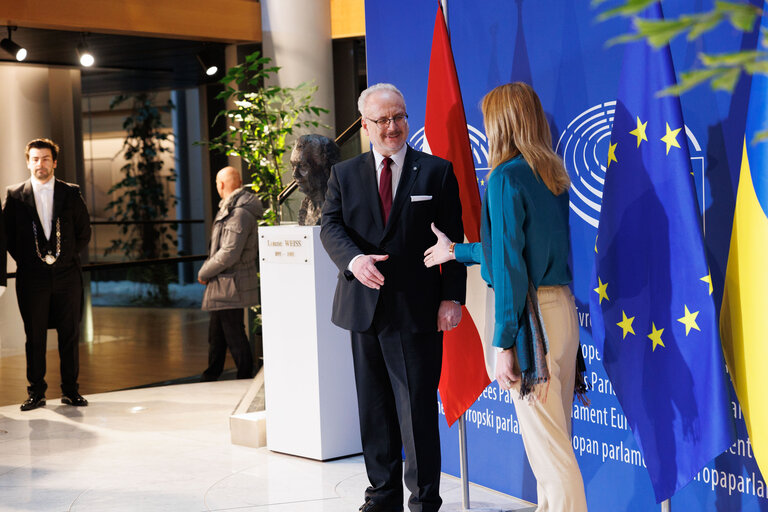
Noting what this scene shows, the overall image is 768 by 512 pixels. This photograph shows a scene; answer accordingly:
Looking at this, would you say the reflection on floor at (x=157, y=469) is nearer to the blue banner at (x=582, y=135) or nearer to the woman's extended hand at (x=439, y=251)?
the blue banner at (x=582, y=135)

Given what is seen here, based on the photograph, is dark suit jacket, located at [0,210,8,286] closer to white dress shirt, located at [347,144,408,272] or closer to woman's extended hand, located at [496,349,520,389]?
white dress shirt, located at [347,144,408,272]

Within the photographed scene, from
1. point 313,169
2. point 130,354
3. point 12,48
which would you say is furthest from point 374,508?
point 130,354

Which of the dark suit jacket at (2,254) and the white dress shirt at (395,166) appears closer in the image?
the white dress shirt at (395,166)

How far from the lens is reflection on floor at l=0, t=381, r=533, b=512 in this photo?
3848 millimetres

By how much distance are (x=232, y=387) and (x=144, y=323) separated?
365 centimetres

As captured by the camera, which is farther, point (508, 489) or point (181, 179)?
point (181, 179)

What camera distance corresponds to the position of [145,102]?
12.0 meters

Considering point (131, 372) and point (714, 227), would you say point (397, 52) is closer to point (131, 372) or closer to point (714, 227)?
point (714, 227)

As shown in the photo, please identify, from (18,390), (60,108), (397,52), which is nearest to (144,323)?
(60,108)

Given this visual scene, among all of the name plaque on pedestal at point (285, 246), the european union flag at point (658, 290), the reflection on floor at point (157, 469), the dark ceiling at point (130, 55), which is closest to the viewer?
the european union flag at point (658, 290)

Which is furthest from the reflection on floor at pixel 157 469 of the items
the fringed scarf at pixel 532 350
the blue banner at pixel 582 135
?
the fringed scarf at pixel 532 350

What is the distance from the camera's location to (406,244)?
3.23m

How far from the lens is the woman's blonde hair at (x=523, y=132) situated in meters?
2.71

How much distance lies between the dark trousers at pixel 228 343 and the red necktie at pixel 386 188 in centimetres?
379
